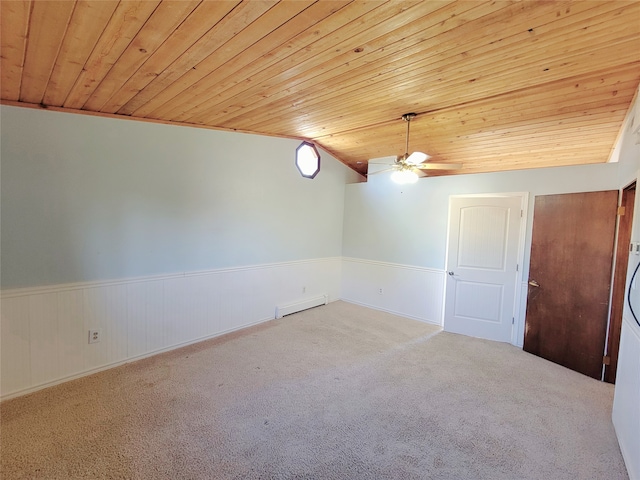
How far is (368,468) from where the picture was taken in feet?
5.89

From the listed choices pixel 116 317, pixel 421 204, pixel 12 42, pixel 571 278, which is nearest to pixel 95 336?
pixel 116 317

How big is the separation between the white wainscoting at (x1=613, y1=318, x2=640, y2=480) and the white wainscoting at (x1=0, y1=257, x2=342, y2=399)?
3743 millimetres

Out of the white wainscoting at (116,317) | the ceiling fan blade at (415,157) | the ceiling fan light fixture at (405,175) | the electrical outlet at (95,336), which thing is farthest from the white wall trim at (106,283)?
the ceiling fan blade at (415,157)

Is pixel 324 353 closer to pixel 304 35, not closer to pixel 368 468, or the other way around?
pixel 368 468

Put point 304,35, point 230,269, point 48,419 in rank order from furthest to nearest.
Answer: point 230,269, point 48,419, point 304,35

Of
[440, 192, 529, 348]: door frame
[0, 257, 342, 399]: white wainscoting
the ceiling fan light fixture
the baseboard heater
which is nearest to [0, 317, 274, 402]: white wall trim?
[0, 257, 342, 399]: white wainscoting

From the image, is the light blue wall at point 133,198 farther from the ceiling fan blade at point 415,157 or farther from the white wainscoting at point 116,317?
the ceiling fan blade at point 415,157

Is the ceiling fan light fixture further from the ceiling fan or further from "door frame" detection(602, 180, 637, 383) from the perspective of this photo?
"door frame" detection(602, 180, 637, 383)

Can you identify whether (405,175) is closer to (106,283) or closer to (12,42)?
(12,42)

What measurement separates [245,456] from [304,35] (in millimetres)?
2650

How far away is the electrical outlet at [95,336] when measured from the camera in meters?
2.79

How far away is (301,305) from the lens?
191 inches

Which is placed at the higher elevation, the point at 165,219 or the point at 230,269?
the point at 165,219

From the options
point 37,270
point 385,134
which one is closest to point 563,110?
point 385,134
